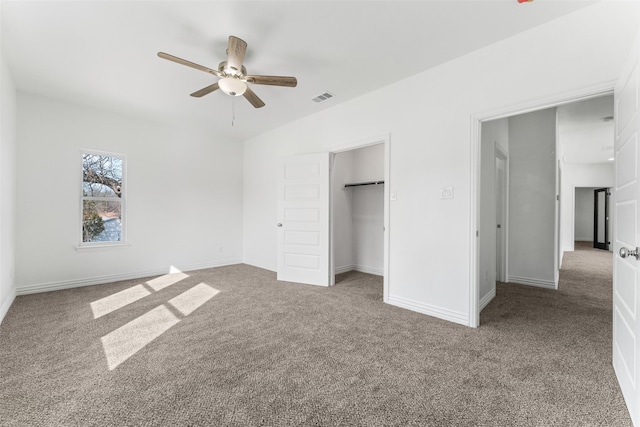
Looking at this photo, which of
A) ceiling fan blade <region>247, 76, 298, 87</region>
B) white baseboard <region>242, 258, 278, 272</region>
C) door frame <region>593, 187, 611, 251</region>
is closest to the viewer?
ceiling fan blade <region>247, 76, 298, 87</region>

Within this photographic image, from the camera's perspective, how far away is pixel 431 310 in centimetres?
299

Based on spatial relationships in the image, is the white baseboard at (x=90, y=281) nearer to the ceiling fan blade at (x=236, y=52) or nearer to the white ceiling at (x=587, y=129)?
the ceiling fan blade at (x=236, y=52)

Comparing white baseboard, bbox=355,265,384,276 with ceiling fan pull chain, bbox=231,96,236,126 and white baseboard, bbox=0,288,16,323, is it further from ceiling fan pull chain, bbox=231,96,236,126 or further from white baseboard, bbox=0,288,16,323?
white baseboard, bbox=0,288,16,323

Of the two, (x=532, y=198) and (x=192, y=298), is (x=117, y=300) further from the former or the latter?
(x=532, y=198)

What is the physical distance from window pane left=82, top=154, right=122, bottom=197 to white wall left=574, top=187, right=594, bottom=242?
45.3ft

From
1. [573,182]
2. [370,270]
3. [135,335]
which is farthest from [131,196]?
[573,182]

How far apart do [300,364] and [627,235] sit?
228cm

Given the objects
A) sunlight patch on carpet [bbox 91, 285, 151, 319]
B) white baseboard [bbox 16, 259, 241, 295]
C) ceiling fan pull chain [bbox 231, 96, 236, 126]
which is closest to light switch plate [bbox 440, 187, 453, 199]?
ceiling fan pull chain [bbox 231, 96, 236, 126]

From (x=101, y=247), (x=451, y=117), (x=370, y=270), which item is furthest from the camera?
(x=370, y=270)

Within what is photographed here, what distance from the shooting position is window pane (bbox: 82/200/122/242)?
4.25 m

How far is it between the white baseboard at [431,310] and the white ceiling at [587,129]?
2.73 m

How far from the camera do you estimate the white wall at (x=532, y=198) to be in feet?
13.5

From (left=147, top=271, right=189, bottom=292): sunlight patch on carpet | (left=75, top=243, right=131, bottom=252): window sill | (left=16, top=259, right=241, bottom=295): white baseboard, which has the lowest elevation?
(left=147, top=271, right=189, bottom=292): sunlight patch on carpet

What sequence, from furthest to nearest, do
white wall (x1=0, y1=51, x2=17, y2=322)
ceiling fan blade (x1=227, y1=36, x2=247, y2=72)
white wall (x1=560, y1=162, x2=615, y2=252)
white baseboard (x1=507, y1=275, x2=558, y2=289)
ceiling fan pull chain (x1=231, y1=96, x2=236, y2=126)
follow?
white wall (x1=560, y1=162, x2=615, y2=252)
white baseboard (x1=507, y1=275, x2=558, y2=289)
ceiling fan pull chain (x1=231, y1=96, x2=236, y2=126)
white wall (x1=0, y1=51, x2=17, y2=322)
ceiling fan blade (x1=227, y1=36, x2=247, y2=72)
